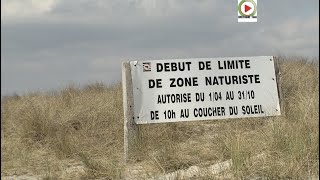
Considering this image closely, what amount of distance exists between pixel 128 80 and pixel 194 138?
5.80 ft

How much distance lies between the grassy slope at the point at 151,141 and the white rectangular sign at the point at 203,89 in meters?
0.37

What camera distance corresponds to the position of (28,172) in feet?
20.9

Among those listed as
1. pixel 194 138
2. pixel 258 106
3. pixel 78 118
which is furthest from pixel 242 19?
pixel 78 118

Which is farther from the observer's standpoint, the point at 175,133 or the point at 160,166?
the point at 175,133

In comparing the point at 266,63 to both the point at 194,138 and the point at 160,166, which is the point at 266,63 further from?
the point at 160,166

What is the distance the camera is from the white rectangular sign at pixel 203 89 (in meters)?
7.20

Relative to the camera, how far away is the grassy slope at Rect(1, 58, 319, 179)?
5.42 metres

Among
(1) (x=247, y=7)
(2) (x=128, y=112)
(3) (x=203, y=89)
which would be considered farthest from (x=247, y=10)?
(2) (x=128, y=112)

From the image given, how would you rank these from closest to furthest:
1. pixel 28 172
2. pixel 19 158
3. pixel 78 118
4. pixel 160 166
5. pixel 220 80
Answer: pixel 160 166 < pixel 28 172 < pixel 19 158 < pixel 220 80 < pixel 78 118

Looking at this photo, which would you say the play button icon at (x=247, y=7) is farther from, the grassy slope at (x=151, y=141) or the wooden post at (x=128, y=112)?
the wooden post at (x=128, y=112)

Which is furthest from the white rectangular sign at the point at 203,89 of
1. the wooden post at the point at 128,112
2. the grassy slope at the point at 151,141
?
the grassy slope at the point at 151,141

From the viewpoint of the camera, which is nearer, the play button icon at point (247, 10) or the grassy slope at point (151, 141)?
the grassy slope at point (151, 141)

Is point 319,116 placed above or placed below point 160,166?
above

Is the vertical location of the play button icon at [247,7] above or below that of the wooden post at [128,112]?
above
